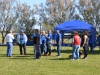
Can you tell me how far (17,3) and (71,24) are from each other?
105ft

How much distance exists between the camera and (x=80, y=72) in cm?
1032

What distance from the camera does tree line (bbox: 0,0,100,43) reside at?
5425 cm

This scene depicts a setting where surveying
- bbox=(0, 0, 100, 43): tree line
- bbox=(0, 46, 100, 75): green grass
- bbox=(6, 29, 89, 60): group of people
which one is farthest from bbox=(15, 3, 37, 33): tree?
bbox=(0, 46, 100, 75): green grass

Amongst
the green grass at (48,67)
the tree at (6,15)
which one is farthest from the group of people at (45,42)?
the tree at (6,15)

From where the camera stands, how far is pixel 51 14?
56.6 metres

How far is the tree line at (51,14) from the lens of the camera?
54.2 meters

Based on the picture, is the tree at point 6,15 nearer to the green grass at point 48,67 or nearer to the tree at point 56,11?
the tree at point 56,11

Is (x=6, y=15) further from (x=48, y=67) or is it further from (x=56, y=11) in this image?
(x=48, y=67)

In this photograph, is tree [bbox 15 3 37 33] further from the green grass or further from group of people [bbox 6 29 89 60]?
the green grass

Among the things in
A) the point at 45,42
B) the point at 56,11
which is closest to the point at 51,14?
the point at 56,11

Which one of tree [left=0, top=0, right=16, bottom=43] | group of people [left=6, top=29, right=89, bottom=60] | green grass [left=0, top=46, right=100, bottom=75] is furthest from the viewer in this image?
tree [left=0, top=0, right=16, bottom=43]

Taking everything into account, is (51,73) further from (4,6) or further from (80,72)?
(4,6)

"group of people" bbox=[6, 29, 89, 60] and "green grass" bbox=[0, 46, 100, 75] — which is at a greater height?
"group of people" bbox=[6, 29, 89, 60]

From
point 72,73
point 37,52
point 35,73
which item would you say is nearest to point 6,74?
point 35,73
